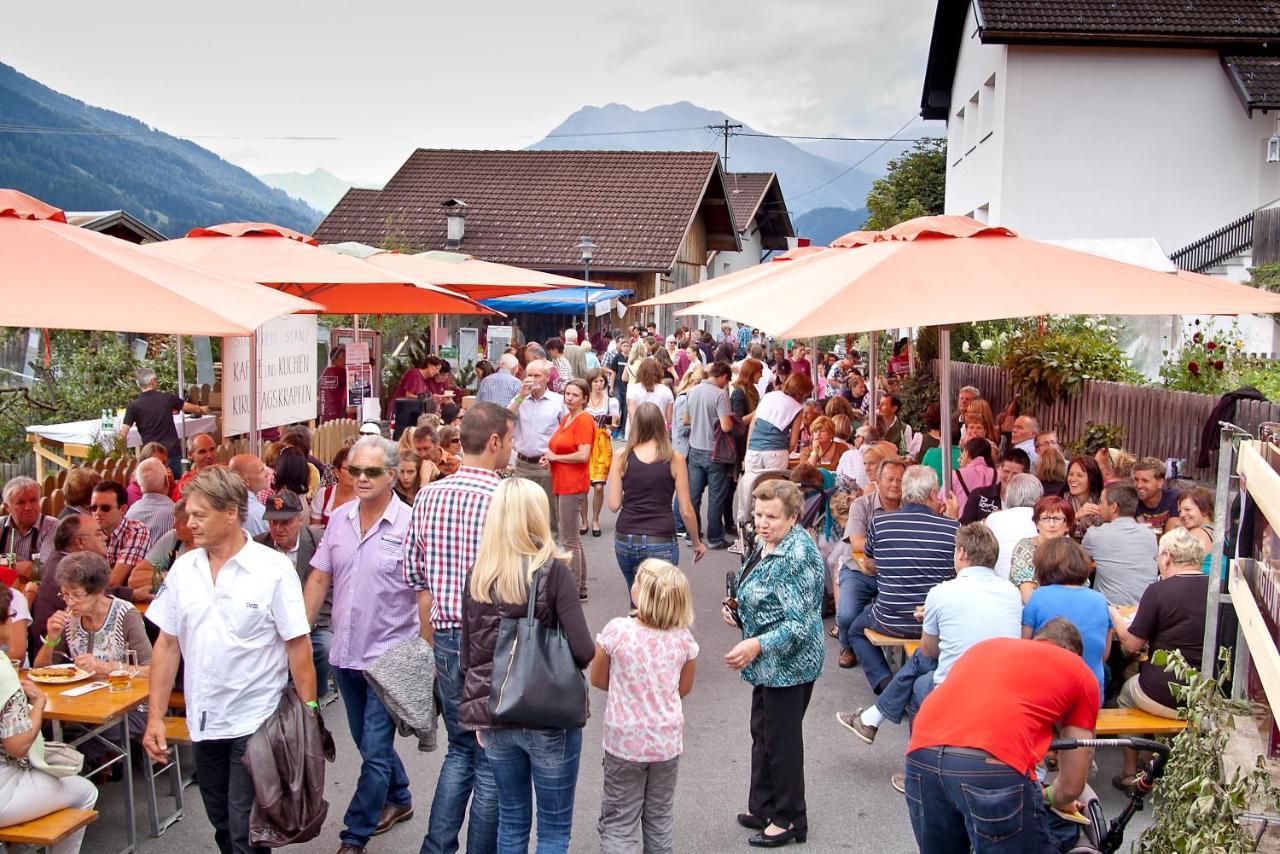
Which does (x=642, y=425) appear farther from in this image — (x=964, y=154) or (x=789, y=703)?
(x=964, y=154)

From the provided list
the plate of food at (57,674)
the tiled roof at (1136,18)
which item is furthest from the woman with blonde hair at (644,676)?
the tiled roof at (1136,18)

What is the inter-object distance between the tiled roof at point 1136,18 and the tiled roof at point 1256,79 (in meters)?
0.40

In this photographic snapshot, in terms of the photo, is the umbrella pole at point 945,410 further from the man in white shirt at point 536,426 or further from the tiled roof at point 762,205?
the tiled roof at point 762,205

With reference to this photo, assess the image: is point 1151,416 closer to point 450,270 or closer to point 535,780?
point 450,270

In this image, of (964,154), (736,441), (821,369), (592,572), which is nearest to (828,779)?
(592,572)

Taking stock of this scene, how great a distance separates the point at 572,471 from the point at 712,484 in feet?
8.98

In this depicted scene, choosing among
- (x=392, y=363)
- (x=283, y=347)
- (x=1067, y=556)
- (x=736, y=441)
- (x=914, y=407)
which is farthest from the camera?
(x=392, y=363)

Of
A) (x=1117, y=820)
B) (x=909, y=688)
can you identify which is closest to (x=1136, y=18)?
(x=909, y=688)

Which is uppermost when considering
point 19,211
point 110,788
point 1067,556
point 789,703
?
point 19,211

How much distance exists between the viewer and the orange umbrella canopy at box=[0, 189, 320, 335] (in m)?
4.77

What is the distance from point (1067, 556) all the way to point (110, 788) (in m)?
5.05

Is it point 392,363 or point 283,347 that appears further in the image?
point 392,363

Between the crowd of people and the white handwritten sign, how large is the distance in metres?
0.66

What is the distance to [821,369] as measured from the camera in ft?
74.9
